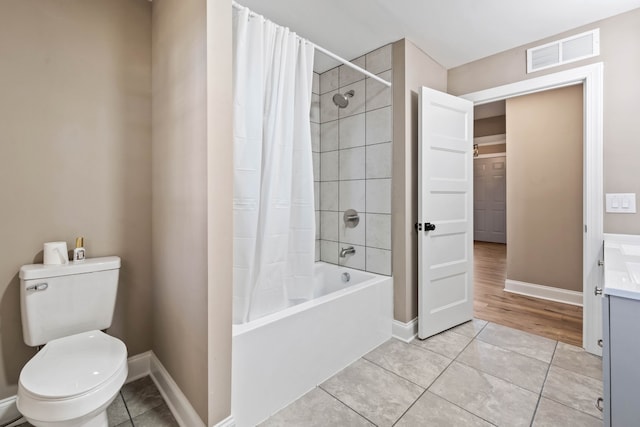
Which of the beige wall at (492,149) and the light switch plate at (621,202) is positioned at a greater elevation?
the beige wall at (492,149)

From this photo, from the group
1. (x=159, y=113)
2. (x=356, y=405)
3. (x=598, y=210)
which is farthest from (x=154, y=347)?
(x=598, y=210)

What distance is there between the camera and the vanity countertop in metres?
0.90

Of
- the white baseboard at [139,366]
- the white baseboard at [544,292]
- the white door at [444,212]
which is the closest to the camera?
the white baseboard at [139,366]

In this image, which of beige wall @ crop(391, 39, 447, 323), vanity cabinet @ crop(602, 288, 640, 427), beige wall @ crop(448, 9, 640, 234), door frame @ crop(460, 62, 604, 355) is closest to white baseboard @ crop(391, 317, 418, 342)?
beige wall @ crop(391, 39, 447, 323)

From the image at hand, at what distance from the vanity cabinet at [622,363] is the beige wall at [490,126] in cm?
481

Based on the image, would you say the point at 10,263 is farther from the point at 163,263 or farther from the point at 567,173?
the point at 567,173

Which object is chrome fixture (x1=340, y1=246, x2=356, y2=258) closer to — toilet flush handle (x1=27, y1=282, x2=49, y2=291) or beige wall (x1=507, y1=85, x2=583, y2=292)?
toilet flush handle (x1=27, y1=282, x2=49, y2=291)

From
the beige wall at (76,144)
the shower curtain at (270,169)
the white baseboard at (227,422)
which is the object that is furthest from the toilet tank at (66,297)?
the white baseboard at (227,422)

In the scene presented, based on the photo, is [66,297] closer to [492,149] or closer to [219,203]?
[219,203]

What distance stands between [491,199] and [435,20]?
568 cm

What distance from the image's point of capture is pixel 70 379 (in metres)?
1.10

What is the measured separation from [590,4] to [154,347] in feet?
11.7

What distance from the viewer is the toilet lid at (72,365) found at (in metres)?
→ 1.06

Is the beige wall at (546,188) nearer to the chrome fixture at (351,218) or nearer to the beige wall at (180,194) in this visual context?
the chrome fixture at (351,218)
